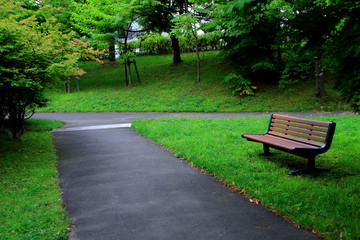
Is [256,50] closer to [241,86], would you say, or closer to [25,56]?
[241,86]

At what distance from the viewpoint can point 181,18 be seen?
18.8 meters

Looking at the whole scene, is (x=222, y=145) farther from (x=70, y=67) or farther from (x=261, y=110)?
(x=261, y=110)

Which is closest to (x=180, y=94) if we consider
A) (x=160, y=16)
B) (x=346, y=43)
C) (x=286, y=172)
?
(x=160, y=16)

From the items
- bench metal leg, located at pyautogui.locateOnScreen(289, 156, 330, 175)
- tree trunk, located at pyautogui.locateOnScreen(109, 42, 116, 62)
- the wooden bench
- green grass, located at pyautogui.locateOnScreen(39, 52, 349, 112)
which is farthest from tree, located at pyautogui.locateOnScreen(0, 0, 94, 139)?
tree trunk, located at pyautogui.locateOnScreen(109, 42, 116, 62)

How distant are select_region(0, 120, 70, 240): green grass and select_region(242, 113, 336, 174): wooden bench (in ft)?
13.4

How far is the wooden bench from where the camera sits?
223 inches

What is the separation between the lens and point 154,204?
4648 millimetres

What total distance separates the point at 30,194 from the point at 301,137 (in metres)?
5.30

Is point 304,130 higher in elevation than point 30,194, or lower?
higher

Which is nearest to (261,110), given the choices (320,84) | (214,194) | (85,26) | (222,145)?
(320,84)

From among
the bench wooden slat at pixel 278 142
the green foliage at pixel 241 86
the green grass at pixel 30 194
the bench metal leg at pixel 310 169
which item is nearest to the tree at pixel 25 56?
the green grass at pixel 30 194

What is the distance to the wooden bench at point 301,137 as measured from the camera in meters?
5.66

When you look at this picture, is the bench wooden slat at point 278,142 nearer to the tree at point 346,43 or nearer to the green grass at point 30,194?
the tree at point 346,43

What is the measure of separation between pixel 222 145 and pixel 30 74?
542cm
